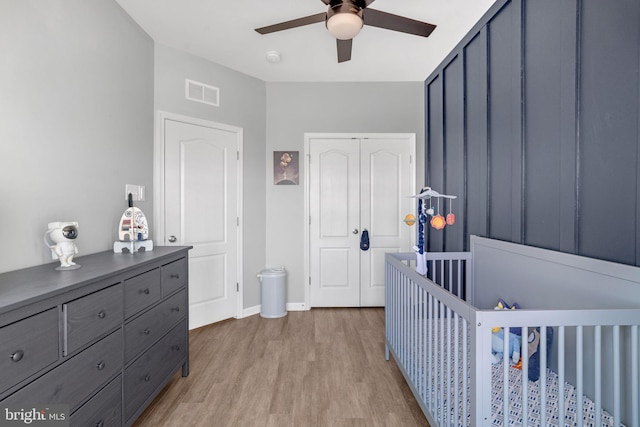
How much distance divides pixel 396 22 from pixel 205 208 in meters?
2.21

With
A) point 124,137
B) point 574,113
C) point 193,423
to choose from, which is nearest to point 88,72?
point 124,137

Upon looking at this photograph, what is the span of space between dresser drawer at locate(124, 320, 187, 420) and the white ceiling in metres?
2.22

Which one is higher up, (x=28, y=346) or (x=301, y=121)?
(x=301, y=121)

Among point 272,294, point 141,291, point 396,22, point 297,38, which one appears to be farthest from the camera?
point 272,294

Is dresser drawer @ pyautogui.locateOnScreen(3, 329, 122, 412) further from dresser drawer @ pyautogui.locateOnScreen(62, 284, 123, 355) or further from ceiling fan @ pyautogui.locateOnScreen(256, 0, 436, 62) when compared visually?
ceiling fan @ pyautogui.locateOnScreen(256, 0, 436, 62)

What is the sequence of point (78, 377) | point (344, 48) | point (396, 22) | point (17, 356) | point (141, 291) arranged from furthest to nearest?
point (344, 48) → point (396, 22) → point (141, 291) → point (78, 377) → point (17, 356)

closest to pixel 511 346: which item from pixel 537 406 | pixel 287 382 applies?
pixel 537 406

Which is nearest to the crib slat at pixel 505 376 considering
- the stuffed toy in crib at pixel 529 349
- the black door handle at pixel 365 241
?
the stuffed toy in crib at pixel 529 349

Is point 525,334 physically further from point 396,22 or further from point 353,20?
point 396,22

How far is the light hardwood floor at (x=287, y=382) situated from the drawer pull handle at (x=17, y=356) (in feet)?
3.17

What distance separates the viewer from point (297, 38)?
2.54 m

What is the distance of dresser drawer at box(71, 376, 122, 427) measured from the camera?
1149mm

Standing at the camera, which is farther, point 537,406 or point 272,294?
point 272,294

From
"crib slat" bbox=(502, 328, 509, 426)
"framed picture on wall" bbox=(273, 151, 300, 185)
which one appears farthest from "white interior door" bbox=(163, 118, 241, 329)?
"crib slat" bbox=(502, 328, 509, 426)
